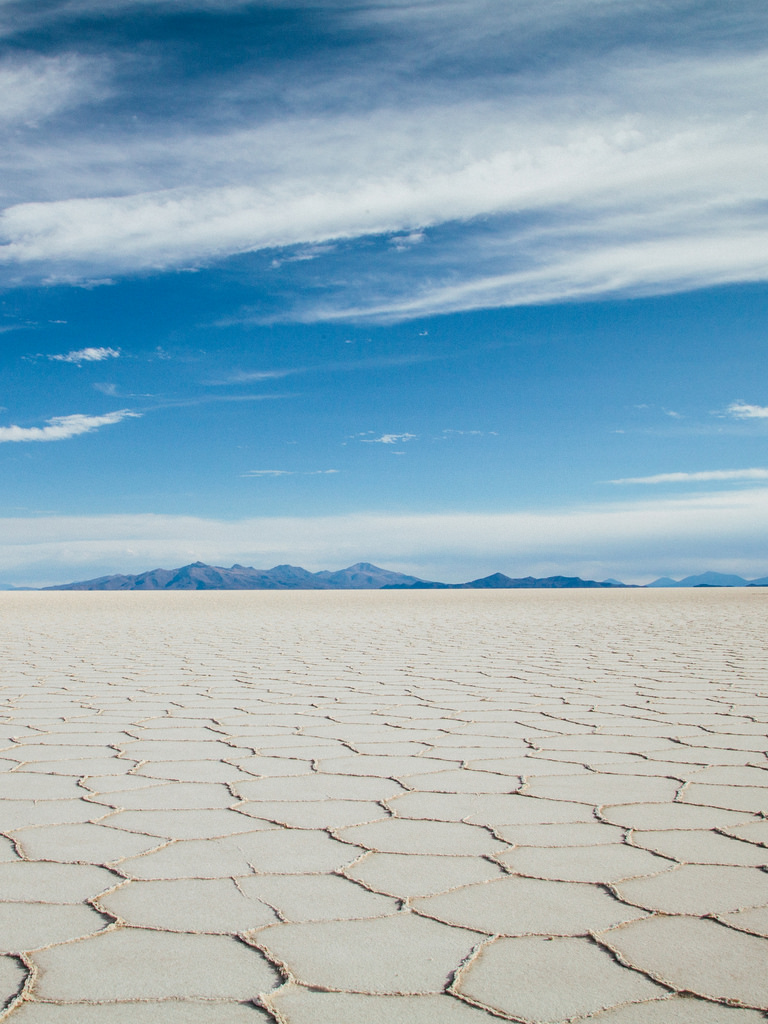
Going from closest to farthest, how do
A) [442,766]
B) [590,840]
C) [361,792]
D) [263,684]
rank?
[590,840] → [361,792] → [442,766] → [263,684]

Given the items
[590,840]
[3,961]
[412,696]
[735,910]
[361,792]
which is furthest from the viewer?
[412,696]

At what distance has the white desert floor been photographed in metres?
1.05

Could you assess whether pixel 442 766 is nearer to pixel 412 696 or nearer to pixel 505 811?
pixel 505 811

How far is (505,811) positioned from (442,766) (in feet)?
1.50

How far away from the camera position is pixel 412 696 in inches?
142

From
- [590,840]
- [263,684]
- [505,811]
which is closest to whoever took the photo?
[590,840]

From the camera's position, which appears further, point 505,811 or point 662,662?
point 662,662

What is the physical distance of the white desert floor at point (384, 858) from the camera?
1.05 meters

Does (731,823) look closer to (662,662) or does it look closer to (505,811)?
(505,811)

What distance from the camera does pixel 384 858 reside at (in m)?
1.54

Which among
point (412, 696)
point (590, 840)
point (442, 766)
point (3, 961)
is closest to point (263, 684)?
point (412, 696)

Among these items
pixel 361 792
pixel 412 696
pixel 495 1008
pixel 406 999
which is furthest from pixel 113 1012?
pixel 412 696

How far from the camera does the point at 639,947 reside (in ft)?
3.82

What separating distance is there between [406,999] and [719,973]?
420 mm
